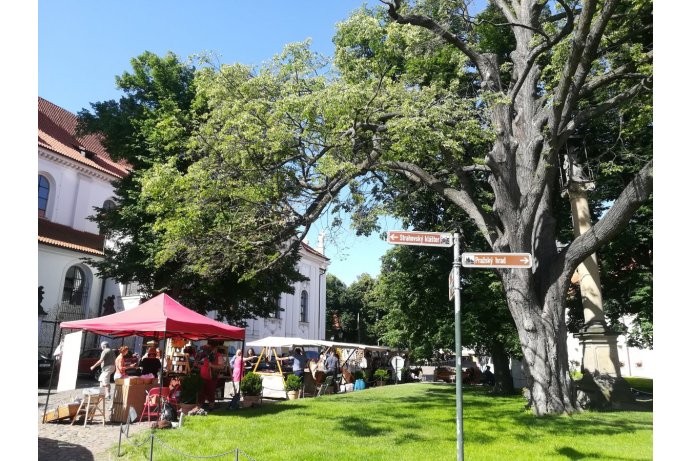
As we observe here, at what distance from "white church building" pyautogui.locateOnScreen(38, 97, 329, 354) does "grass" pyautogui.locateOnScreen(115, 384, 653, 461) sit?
17251 mm

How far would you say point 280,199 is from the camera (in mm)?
13992

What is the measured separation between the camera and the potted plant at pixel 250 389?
47.6ft

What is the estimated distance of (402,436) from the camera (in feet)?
31.1

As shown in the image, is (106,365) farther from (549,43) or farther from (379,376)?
(379,376)

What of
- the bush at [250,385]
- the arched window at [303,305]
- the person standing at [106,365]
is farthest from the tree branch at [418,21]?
the arched window at [303,305]

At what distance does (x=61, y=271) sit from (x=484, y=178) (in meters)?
25.5

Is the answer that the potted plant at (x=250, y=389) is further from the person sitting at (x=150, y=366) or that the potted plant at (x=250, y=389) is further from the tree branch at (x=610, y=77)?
the tree branch at (x=610, y=77)

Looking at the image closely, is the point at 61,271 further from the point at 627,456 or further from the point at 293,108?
the point at 627,456

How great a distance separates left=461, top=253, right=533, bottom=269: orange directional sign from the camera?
6176mm

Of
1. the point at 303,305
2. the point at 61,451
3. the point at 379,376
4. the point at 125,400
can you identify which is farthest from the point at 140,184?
the point at 303,305

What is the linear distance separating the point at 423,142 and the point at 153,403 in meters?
8.34

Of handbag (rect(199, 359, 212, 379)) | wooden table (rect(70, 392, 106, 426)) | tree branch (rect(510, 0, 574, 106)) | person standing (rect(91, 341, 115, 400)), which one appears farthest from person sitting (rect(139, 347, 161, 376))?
tree branch (rect(510, 0, 574, 106))

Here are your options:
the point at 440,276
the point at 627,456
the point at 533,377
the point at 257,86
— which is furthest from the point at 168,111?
the point at 627,456

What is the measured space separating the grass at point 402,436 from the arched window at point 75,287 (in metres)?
23.4
